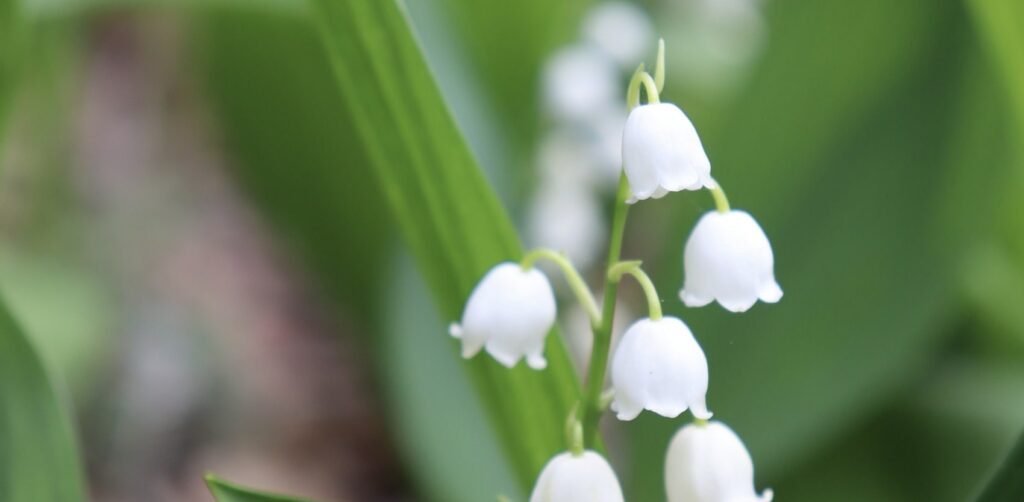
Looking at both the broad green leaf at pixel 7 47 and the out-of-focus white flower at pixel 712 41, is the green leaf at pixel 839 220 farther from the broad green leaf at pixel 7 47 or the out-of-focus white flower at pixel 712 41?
the broad green leaf at pixel 7 47

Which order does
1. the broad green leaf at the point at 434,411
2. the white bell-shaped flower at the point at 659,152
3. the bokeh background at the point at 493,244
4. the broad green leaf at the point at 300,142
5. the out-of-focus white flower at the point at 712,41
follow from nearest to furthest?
1. the white bell-shaped flower at the point at 659,152
2. the bokeh background at the point at 493,244
3. the broad green leaf at the point at 434,411
4. the broad green leaf at the point at 300,142
5. the out-of-focus white flower at the point at 712,41

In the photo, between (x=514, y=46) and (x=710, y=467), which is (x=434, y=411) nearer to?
(x=514, y=46)

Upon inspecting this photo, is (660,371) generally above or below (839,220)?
below

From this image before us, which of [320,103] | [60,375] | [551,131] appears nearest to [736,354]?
[551,131]

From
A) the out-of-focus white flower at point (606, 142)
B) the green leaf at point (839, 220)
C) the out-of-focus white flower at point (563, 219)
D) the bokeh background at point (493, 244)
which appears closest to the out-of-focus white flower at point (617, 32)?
the bokeh background at point (493, 244)

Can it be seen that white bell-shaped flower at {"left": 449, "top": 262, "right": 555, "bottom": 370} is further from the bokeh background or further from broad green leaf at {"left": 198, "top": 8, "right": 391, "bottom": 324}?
broad green leaf at {"left": 198, "top": 8, "right": 391, "bottom": 324}

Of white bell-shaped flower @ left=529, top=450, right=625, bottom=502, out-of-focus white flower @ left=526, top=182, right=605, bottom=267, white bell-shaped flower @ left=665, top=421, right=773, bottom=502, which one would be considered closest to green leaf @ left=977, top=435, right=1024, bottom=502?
white bell-shaped flower @ left=665, top=421, right=773, bottom=502

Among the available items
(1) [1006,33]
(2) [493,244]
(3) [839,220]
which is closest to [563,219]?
(3) [839,220]
